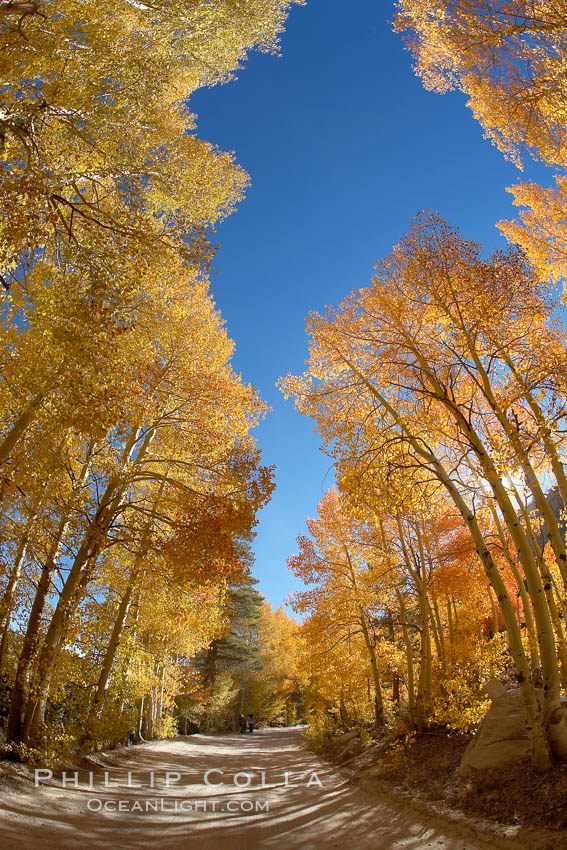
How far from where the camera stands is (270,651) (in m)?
35.6

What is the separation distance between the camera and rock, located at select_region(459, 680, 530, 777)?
5977 millimetres

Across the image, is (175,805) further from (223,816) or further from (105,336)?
(105,336)

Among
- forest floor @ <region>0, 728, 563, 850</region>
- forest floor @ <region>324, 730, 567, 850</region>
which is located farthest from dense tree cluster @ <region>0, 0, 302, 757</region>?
forest floor @ <region>324, 730, 567, 850</region>

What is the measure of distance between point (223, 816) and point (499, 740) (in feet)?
13.0

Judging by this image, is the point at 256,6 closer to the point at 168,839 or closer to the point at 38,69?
the point at 38,69

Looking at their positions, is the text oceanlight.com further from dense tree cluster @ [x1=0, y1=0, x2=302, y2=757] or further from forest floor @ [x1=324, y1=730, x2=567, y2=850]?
forest floor @ [x1=324, y1=730, x2=567, y2=850]

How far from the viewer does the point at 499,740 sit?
6.30m

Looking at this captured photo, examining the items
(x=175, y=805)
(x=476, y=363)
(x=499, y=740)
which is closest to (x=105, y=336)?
(x=476, y=363)

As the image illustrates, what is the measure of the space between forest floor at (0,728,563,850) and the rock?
84 centimetres

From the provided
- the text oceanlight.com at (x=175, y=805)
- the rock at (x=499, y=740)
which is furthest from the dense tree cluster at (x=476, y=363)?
the text oceanlight.com at (x=175, y=805)

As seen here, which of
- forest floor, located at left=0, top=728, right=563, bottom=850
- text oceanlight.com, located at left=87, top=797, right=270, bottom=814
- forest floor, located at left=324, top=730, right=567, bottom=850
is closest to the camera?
forest floor, located at left=324, top=730, right=567, bottom=850

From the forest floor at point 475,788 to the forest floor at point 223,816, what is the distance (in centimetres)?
6

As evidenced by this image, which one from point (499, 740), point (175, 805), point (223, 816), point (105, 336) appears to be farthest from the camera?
point (175, 805)

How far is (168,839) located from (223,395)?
609 centimetres
